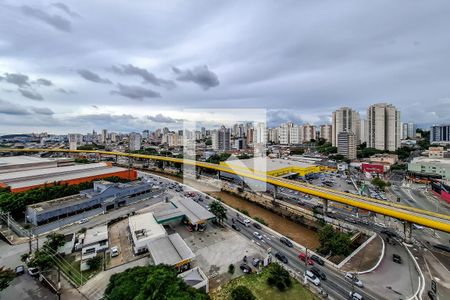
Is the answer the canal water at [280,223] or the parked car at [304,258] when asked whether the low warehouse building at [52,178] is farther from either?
the parked car at [304,258]

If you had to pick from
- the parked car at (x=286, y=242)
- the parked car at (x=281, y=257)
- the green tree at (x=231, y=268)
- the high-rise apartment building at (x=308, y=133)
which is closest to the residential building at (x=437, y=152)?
the high-rise apartment building at (x=308, y=133)

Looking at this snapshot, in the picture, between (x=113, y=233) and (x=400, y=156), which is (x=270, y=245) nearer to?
(x=113, y=233)

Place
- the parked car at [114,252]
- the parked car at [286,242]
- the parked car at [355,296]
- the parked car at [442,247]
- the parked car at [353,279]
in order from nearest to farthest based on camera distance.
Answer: the parked car at [355,296]
the parked car at [353,279]
the parked car at [114,252]
the parked car at [442,247]
the parked car at [286,242]

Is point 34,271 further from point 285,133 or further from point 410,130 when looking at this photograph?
point 410,130

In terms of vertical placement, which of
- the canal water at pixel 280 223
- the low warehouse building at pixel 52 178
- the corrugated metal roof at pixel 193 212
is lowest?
the canal water at pixel 280 223

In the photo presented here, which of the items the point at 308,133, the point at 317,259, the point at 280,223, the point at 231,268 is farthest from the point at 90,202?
the point at 308,133

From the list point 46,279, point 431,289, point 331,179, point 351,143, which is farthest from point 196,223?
point 351,143
